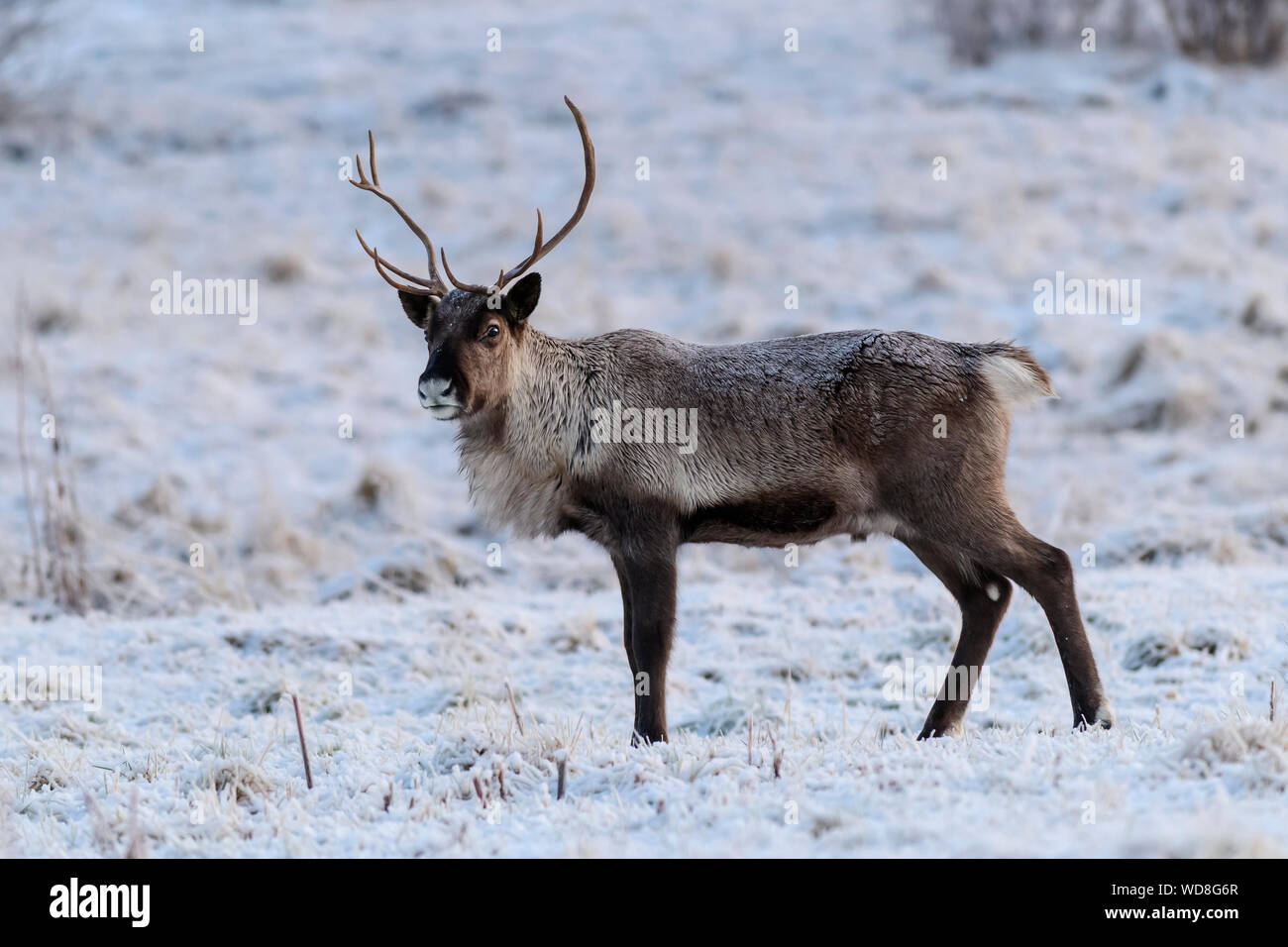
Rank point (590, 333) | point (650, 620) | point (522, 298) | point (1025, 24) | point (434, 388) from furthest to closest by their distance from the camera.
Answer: point (1025, 24) → point (590, 333) → point (522, 298) → point (650, 620) → point (434, 388)

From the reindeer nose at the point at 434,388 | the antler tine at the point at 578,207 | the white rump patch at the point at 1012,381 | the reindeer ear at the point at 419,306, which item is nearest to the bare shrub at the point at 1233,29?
the white rump patch at the point at 1012,381

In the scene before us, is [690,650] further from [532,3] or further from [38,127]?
[532,3]

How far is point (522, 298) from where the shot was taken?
21.9 ft

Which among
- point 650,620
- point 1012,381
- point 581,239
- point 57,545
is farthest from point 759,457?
point 581,239

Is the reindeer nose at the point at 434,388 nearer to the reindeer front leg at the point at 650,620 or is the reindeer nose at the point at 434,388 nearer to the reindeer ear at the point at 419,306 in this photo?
the reindeer ear at the point at 419,306

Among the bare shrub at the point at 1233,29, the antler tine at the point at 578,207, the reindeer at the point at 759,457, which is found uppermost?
the bare shrub at the point at 1233,29

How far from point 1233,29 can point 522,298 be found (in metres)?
21.7

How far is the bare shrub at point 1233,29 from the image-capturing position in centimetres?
2411

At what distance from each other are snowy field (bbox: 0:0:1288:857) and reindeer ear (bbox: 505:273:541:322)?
193cm

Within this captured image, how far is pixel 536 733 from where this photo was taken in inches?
228

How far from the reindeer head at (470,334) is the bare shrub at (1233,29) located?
69.0 ft

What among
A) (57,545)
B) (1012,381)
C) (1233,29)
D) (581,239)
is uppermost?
(1233,29)

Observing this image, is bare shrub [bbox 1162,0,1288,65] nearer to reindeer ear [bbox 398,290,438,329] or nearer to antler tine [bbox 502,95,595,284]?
antler tine [bbox 502,95,595,284]

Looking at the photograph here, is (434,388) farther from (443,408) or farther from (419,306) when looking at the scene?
(419,306)
